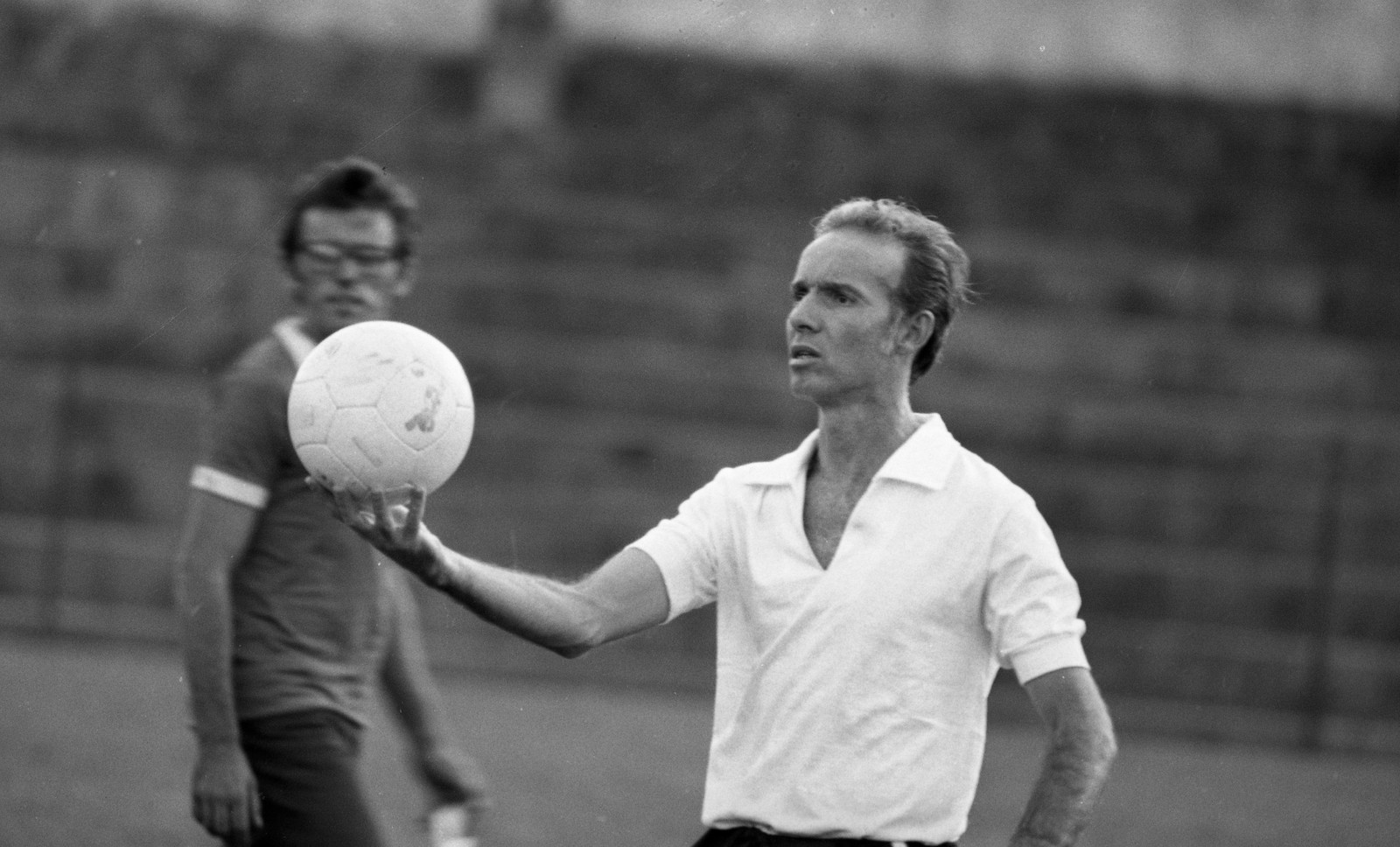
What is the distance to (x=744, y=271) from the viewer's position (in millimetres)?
14766

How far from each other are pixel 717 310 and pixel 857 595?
10974 mm

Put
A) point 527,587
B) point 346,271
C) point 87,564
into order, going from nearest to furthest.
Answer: point 527,587, point 346,271, point 87,564

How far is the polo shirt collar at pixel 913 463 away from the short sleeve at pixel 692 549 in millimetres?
96

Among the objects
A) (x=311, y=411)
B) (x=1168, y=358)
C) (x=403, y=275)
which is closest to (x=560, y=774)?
(x=403, y=275)

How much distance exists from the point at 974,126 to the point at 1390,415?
13.9ft

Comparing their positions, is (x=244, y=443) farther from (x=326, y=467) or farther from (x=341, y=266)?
(x=326, y=467)

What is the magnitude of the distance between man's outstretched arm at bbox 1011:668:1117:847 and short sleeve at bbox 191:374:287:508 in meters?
1.68

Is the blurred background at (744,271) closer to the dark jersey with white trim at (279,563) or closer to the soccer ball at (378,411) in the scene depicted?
the dark jersey with white trim at (279,563)

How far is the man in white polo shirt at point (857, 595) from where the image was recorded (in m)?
3.44

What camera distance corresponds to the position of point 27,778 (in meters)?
8.01

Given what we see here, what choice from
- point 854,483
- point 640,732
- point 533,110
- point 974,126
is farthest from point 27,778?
point 974,126

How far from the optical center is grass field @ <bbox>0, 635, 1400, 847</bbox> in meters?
7.80

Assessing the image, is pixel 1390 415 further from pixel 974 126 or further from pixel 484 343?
pixel 484 343

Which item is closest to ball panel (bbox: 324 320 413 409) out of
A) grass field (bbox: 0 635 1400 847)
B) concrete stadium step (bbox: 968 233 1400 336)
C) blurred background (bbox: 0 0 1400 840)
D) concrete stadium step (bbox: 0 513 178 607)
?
grass field (bbox: 0 635 1400 847)
